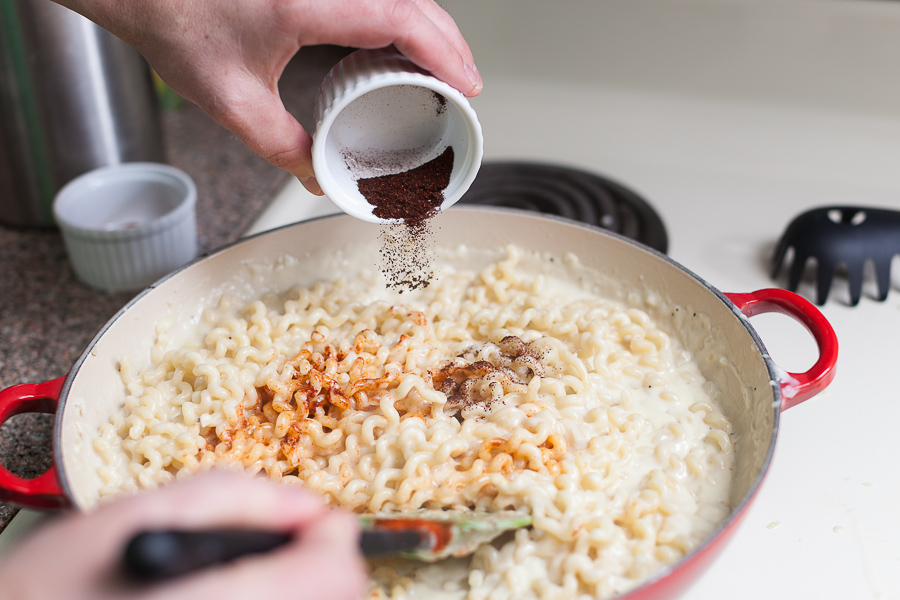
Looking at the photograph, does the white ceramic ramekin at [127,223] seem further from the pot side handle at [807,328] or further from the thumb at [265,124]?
the pot side handle at [807,328]

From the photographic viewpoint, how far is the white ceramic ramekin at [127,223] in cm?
149

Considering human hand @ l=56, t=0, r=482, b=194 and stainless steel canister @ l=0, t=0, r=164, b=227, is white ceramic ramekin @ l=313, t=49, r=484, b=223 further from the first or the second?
stainless steel canister @ l=0, t=0, r=164, b=227

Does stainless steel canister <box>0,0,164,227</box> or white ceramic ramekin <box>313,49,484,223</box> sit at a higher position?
stainless steel canister <box>0,0,164,227</box>

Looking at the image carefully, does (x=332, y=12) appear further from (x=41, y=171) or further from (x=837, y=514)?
(x=41, y=171)

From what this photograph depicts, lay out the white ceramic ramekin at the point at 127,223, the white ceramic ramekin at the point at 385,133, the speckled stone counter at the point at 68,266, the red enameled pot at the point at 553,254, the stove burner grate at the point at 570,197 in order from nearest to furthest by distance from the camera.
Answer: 1. the red enameled pot at the point at 553,254
2. the white ceramic ramekin at the point at 385,133
3. the speckled stone counter at the point at 68,266
4. the white ceramic ramekin at the point at 127,223
5. the stove burner grate at the point at 570,197

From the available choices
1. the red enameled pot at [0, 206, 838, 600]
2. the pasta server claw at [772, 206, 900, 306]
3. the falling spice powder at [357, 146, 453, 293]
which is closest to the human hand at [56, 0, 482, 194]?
the falling spice powder at [357, 146, 453, 293]

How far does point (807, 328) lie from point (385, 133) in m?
0.74

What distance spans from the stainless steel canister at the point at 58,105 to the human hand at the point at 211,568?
139cm

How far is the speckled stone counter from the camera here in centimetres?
126

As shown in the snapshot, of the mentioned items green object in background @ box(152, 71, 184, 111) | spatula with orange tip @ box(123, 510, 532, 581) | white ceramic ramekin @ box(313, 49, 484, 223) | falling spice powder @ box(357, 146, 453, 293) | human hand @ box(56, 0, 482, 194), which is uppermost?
green object in background @ box(152, 71, 184, 111)

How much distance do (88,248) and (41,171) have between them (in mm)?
367

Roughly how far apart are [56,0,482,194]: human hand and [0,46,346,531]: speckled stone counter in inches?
25.8

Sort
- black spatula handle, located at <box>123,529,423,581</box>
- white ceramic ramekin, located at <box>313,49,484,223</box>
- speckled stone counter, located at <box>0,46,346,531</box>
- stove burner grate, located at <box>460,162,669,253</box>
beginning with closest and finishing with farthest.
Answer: black spatula handle, located at <box>123,529,423,581</box>, white ceramic ramekin, located at <box>313,49,484,223</box>, speckled stone counter, located at <box>0,46,346,531</box>, stove burner grate, located at <box>460,162,669,253</box>

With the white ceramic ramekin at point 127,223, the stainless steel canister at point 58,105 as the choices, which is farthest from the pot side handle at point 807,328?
the stainless steel canister at point 58,105
